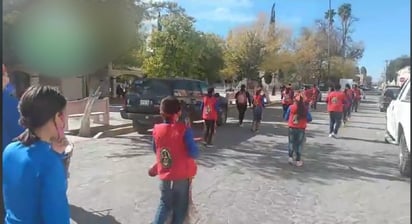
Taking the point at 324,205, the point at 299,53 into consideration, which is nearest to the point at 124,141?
the point at 324,205

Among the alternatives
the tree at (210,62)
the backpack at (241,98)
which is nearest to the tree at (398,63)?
→ the backpack at (241,98)

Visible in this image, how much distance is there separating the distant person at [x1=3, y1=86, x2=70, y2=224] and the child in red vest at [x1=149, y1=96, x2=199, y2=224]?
178 centimetres

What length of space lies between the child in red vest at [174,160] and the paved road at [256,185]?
1224mm

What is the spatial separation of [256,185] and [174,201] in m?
3.22

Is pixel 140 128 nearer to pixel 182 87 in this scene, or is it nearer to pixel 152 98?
pixel 152 98

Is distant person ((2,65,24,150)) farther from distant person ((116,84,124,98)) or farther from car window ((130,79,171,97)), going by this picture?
distant person ((116,84,124,98))

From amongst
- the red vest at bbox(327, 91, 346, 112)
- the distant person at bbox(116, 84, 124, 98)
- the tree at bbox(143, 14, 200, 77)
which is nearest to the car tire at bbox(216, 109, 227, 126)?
the tree at bbox(143, 14, 200, 77)

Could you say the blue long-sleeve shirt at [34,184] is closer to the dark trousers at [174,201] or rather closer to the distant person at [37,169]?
the distant person at [37,169]

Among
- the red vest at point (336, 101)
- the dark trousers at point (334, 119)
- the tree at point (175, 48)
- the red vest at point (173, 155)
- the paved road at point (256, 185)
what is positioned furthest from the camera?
the tree at point (175, 48)

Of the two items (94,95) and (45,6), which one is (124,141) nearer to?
(94,95)

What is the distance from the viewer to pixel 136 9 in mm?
13352

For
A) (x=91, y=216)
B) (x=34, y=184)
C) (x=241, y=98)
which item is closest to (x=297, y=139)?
(x=91, y=216)

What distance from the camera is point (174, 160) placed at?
4.18m

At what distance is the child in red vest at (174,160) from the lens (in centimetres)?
418
